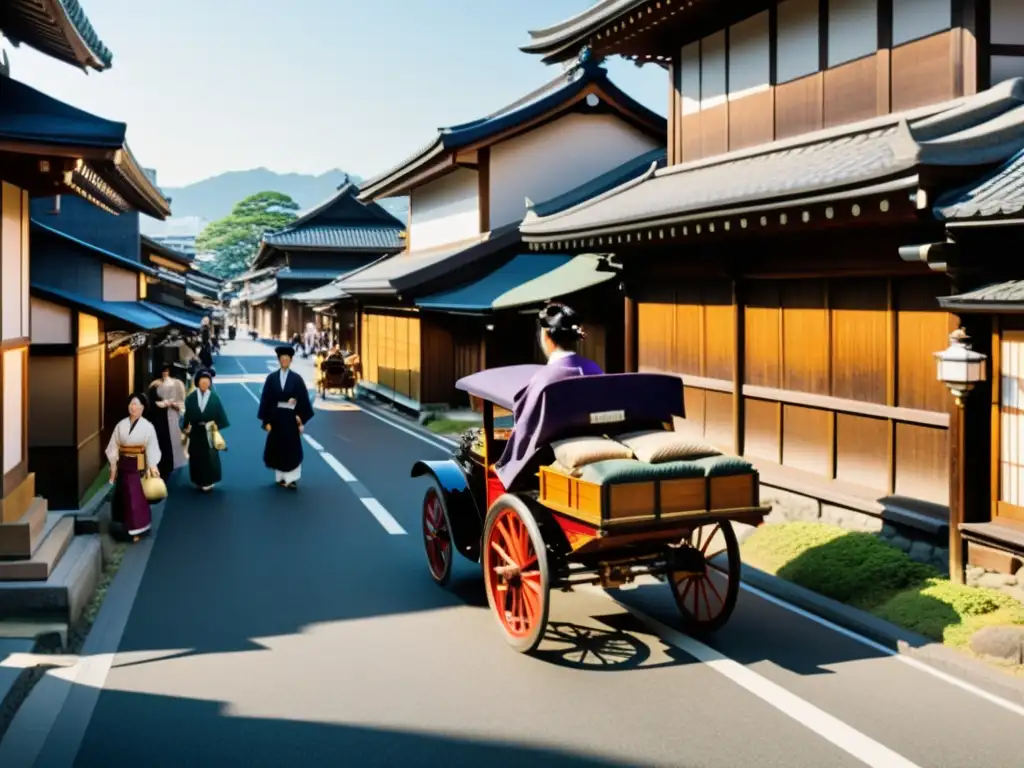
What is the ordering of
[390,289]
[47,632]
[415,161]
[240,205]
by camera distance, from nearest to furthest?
[47,632] < [390,289] < [415,161] < [240,205]

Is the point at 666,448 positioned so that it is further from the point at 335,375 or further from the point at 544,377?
the point at 335,375

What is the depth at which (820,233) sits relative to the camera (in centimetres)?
1089

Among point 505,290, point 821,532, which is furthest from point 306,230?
point 821,532

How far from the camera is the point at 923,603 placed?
829cm

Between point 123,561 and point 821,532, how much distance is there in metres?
7.43

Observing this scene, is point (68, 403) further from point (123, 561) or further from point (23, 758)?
point (23, 758)

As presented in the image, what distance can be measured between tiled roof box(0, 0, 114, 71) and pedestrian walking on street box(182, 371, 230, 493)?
19.2 ft

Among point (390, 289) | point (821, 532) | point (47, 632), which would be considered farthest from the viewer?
point (390, 289)

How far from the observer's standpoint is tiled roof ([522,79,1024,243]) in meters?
8.20

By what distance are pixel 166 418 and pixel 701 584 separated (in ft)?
34.4

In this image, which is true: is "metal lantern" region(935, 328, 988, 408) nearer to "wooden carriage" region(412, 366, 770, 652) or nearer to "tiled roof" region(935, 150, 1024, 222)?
"tiled roof" region(935, 150, 1024, 222)

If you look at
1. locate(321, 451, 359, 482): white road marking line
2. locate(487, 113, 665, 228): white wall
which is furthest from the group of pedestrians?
locate(487, 113, 665, 228): white wall

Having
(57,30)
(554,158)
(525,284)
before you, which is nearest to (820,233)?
(57,30)

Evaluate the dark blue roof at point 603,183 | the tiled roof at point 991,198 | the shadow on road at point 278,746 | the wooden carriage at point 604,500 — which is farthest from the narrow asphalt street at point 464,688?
the dark blue roof at point 603,183
